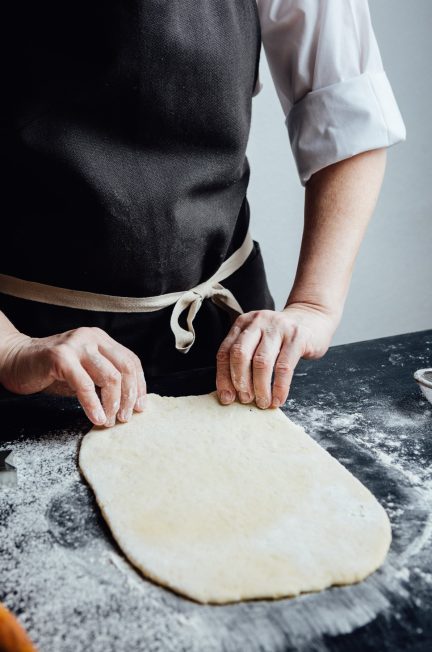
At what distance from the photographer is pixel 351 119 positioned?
4.06ft

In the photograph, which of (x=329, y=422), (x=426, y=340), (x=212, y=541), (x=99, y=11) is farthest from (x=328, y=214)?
(x=212, y=541)

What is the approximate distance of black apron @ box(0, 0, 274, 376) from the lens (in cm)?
101

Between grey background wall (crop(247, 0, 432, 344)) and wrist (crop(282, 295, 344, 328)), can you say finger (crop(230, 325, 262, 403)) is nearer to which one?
wrist (crop(282, 295, 344, 328))

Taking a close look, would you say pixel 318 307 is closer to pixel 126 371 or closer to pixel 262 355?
pixel 262 355

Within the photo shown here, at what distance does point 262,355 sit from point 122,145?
411 millimetres

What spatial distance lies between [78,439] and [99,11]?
66cm

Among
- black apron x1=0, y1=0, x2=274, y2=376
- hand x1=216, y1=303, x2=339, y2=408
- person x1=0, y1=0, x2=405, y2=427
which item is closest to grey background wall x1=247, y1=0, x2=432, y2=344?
person x1=0, y1=0, x2=405, y2=427

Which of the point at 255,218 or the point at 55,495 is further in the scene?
the point at 255,218

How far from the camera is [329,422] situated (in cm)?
103

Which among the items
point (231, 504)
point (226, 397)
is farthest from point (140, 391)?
point (231, 504)

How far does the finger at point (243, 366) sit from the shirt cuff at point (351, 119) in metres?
0.44

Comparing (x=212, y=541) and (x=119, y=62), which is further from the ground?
(x=119, y=62)

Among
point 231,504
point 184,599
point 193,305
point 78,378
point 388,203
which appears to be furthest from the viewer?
point 388,203

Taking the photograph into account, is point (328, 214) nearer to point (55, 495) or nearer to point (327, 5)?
point (327, 5)
